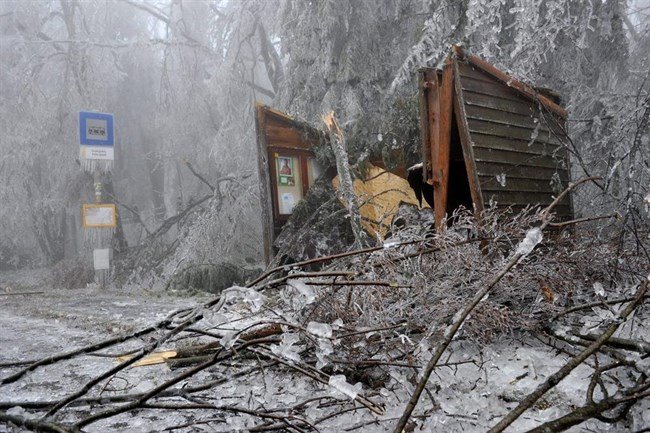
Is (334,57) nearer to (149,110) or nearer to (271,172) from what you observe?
(271,172)

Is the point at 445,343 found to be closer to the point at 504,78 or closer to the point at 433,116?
the point at 433,116

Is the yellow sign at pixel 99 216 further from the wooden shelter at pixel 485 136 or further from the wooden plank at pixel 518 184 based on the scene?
the wooden plank at pixel 518 184

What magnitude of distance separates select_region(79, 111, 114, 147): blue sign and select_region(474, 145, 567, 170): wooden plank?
7.51 metres

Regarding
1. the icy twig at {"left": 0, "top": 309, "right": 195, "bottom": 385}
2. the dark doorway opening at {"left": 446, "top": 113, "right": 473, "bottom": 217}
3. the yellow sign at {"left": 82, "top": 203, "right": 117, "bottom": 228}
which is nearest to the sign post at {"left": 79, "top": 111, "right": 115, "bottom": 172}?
the yellow sign at {"left": 82, "top": 203, "right": 117, "bottom": 228}

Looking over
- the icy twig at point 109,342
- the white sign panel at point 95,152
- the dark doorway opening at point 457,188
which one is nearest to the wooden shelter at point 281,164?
the dark doorway opening at point 457,188

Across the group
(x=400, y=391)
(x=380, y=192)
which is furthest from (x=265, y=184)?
(x=400, y=391)

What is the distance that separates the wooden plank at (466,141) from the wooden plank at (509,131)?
0.06 metres

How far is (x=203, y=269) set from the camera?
8.16 meters

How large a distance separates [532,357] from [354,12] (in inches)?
337

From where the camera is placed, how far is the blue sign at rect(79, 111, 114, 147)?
957 cm

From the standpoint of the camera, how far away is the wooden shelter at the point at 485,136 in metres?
4.16

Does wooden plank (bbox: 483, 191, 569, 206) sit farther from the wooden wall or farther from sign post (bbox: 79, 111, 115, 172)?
sign post (bbox: 79, 111, 115, 172)

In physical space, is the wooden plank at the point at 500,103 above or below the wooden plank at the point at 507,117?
above

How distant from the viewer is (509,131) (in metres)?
4.49
